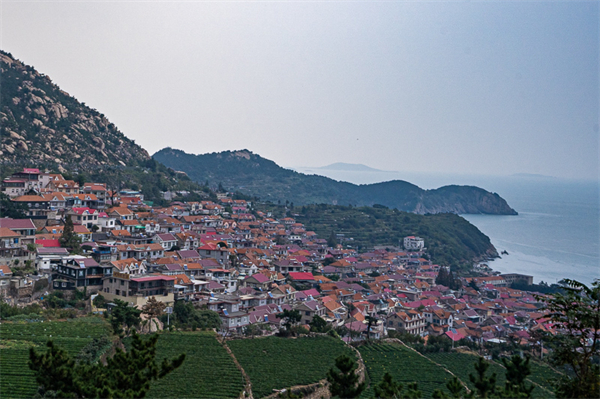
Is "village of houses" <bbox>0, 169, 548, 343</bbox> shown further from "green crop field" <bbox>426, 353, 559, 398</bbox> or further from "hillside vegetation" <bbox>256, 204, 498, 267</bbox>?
"hillside vegetation" <bbox>256, 204, 498, 267</bbox>

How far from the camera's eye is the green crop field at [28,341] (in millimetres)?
11984

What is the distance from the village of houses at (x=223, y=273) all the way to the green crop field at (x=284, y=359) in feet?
8.06

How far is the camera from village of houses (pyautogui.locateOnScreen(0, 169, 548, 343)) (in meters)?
21.4

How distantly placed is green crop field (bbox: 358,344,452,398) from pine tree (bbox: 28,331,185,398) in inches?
405

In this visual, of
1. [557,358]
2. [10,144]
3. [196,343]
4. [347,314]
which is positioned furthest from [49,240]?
[557,358]

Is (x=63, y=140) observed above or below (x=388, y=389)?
above

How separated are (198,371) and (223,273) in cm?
1279

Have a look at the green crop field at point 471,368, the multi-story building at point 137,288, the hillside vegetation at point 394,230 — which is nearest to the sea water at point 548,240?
the hillside vegetation at point 394,230

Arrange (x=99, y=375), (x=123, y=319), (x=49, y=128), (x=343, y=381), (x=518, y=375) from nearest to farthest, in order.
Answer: (x=99, y=375) < (x=343, y=381) < (x=518, y=375) < (x=123, y=319) < (x=49, y=128)

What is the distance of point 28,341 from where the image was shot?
1455cm

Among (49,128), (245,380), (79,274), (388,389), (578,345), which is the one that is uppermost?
(49,128)

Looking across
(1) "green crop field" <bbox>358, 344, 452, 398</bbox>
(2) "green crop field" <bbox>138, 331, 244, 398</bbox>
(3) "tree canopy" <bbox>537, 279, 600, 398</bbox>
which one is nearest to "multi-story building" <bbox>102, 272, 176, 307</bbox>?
(2) "green crop field" <bbox>138, 331, 244, 398</bbox>

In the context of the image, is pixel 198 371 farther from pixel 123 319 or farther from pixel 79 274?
pixel 79 274

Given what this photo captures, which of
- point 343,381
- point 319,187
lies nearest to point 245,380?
point 343,381
